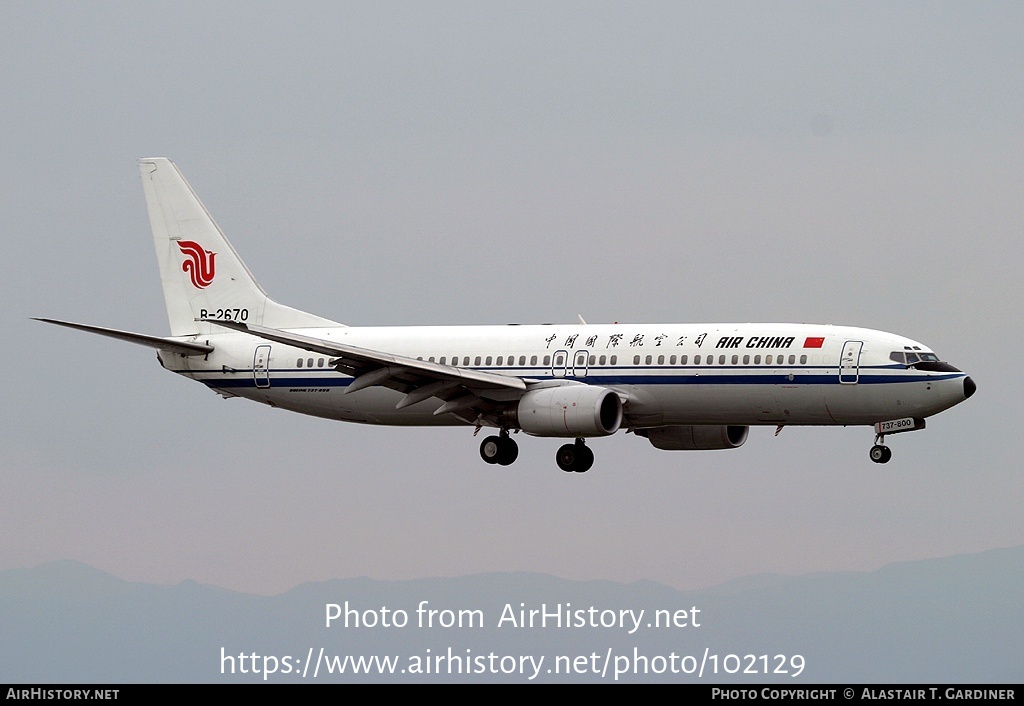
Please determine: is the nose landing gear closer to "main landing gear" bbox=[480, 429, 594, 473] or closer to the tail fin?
"main landing gear" bbox=[480, 429, 594, 473]

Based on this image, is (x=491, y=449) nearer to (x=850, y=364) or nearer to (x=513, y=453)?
(x=513, y=453)

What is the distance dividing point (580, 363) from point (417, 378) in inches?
202

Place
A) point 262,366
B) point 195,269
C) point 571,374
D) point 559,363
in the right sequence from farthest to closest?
point 195,269, point 262,366, point 559,363, point 571,374

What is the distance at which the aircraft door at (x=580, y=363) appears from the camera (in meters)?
50.9

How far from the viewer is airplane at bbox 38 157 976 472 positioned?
47.8m

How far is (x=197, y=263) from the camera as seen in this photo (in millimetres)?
59562

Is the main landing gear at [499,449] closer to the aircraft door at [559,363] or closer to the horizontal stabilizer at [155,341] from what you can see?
the aircraft door at [559,363]

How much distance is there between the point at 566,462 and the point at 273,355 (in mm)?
11090

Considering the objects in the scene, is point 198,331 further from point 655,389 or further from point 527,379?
point 655,389

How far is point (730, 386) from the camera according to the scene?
48594mm

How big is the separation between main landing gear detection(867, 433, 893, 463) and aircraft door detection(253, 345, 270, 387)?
20637mm

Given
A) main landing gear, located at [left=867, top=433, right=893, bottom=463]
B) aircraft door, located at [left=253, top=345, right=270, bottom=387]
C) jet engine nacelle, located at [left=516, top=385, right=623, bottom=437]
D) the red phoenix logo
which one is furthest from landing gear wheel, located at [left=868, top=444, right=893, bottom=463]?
the red phoenix logo

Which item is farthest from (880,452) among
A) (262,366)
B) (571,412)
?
(262,366)

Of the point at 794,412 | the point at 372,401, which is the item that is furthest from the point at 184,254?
the point at 794,412
